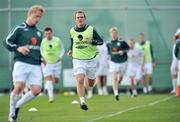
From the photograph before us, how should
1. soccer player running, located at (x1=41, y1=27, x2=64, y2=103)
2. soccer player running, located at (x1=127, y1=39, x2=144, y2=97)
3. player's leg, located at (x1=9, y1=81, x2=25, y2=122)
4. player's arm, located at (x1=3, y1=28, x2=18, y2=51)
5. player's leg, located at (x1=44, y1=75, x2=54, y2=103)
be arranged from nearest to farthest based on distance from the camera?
player's leg, located at (x1=9, y1=81, x2=25, y2=122)
player's arm, located at (x1=3, y1=28, x2=18, y2=51)
player's leg, located at (x1=44, y1=75, x2=54, y2=103)
soccer player running, located at (x1=41, y1=27, x2=64, y2=103)
soccer player running, located at (x1=127, y1=39, x2=144, y2=97)

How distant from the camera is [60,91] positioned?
35312mm

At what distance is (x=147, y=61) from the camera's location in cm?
3478

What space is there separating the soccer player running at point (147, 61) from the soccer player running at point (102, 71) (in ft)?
5.56

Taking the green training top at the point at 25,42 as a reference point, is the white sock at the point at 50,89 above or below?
below

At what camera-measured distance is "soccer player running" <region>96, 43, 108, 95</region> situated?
33281mm

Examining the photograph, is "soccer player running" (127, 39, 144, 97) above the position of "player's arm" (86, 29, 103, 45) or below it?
below

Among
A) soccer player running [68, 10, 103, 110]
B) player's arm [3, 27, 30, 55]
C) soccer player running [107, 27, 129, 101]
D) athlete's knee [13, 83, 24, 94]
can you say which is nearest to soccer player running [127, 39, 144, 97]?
soccer player running [107, 27, 129, 101]

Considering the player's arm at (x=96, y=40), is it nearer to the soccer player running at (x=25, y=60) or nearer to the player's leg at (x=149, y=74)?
the soccer player running at (x=25, y=60)

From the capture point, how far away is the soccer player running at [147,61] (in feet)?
112

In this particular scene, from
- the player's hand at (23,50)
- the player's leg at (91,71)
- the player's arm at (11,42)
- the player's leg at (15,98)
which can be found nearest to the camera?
the player's hand at (23,50)

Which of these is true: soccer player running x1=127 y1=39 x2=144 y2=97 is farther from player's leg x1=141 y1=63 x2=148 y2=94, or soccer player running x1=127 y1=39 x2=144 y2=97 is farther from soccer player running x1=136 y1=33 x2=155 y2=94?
soccer player running x1=136 y1=33 x2=155 y2=94

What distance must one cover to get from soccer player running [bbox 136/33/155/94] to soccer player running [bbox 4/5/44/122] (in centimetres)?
1882

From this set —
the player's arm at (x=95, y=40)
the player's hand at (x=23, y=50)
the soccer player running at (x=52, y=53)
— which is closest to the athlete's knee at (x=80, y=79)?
the player's arm at (x=95, y=40)

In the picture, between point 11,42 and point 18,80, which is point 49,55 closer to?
point 11,42
